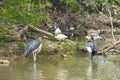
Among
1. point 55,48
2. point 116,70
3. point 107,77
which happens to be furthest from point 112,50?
point 107,77

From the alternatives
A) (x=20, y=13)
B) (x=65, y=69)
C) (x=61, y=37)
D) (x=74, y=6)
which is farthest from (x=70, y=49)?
(x=74, y=6)

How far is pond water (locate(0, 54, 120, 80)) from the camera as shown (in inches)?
505

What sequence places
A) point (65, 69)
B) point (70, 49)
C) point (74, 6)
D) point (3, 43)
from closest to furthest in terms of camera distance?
1. point (65, 69)
2. point (3, 43)
3. point (70, 49)
4. point (74, 6)

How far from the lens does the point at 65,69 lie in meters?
14.4

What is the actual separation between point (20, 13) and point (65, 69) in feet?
12.3

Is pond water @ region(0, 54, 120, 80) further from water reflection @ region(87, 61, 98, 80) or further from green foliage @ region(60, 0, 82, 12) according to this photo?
green foliage @ region(60, 0, 82, 12)

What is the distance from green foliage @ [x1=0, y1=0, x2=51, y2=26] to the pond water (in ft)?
5.84

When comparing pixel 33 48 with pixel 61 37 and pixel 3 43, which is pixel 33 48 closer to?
pixel 3 43

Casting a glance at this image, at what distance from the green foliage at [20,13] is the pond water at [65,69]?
1781 millimetres

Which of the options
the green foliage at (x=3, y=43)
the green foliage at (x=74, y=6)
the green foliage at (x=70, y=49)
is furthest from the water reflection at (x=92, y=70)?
the green foliage at (x=74, y=6)

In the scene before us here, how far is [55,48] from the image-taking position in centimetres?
1744

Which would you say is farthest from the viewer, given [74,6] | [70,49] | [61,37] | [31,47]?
[74,6]

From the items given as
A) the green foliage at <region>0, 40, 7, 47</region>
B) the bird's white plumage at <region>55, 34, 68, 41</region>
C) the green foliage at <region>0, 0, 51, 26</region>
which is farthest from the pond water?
the green foliage at <region>0, 0, 51, 26</region>

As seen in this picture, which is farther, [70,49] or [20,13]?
[70,49]
